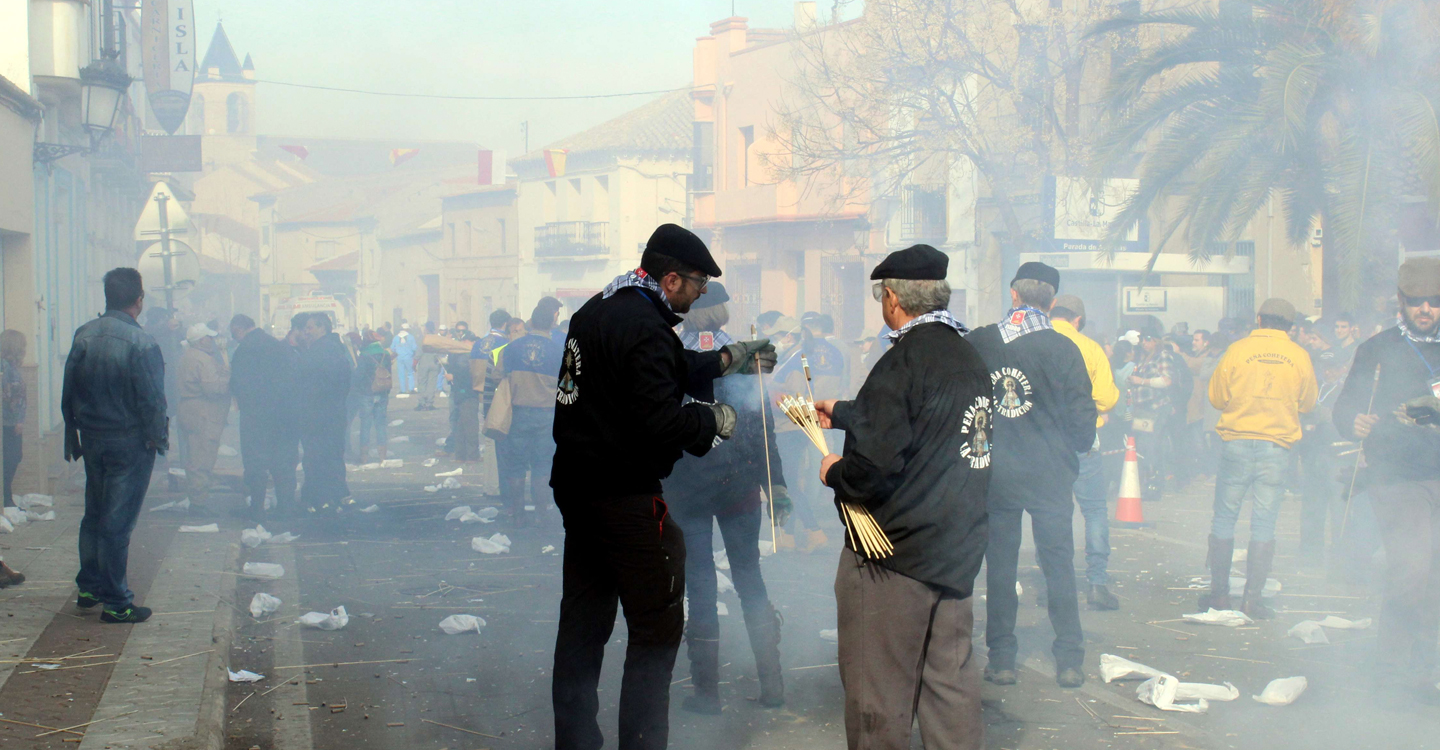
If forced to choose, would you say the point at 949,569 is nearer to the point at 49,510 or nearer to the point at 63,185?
the point at 49,510

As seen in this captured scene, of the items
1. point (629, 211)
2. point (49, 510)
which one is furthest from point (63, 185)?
point (629, 211)

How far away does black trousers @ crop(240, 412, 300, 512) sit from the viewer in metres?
10.6

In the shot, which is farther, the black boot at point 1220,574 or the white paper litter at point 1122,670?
the black boot at point 1220,574

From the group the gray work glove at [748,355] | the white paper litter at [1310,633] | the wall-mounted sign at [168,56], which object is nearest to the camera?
the gray work glove at [748,355]

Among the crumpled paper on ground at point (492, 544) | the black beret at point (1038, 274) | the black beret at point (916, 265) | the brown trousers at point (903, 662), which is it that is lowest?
the crumpled paper on ground at point (492, 544)

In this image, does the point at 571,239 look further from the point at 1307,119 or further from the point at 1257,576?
the point at 1257,576

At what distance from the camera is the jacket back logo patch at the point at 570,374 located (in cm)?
378

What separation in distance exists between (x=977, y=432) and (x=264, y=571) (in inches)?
243

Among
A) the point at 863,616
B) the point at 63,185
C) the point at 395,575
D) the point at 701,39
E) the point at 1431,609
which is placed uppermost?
the point at 701,39

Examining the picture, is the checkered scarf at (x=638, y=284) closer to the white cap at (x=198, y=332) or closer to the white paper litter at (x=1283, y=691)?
the white paper litter at (x=1283, y=691)

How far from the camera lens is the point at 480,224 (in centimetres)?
5688

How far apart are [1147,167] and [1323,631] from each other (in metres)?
9.40

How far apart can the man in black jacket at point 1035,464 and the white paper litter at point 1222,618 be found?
63.3 inches

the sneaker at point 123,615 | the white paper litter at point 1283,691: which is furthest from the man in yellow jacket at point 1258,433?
the sneaker at point 123,615
